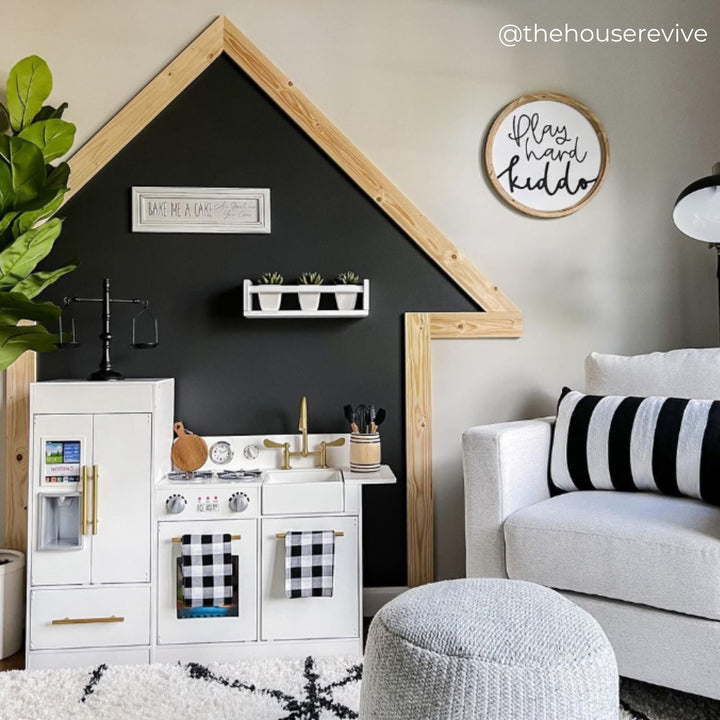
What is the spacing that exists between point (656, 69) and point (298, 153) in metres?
1.59

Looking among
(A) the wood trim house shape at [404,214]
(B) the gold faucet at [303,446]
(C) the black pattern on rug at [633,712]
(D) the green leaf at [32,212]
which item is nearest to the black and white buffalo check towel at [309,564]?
(B) the gold faucet at [303,446]

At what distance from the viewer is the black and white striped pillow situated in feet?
6.37

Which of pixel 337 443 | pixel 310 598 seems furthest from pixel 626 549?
pixel 337 443

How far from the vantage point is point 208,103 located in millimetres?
2643

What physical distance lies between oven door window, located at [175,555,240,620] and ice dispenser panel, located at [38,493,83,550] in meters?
0.34

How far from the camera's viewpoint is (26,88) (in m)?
2.22

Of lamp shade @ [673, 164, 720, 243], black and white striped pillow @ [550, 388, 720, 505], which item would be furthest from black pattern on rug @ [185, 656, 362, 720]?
lamp shade @ [673, 164, 720, 243]

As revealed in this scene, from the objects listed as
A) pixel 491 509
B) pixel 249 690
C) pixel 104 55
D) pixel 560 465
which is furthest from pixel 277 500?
pixel 104 55

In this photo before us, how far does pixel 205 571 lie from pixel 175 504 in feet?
0.79

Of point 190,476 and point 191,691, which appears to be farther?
point 190,476

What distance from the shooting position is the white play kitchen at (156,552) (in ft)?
7.04

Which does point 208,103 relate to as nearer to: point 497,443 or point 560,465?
point 497,443

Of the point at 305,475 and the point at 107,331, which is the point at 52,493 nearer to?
the point at 107,331

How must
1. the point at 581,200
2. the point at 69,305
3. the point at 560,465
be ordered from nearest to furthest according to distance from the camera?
the point at 560,465
the point at 69,305
the point at 581,200
